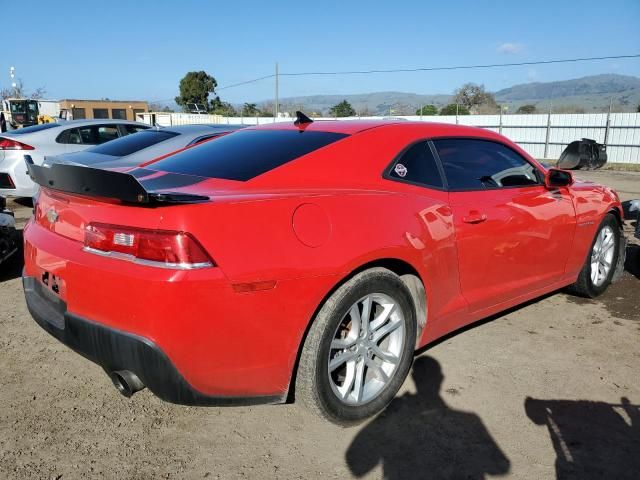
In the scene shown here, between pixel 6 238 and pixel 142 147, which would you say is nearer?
pixel 6 238

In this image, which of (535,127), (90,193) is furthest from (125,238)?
(535,127)

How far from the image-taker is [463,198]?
10.1 ft

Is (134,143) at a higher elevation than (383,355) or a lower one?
higher

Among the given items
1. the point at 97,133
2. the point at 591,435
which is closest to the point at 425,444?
the point at 591,435

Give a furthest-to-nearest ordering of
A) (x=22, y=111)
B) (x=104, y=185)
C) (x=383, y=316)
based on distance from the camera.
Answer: (x=22, y=111) < (x=383, y=316) < (x=104, y=185)

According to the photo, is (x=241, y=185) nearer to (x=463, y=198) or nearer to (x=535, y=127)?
(x=463, y=198)

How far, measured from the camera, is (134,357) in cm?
208

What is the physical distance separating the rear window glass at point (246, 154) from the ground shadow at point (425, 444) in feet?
4.59

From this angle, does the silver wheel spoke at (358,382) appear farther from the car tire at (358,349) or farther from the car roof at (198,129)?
the car roof at (198,129)

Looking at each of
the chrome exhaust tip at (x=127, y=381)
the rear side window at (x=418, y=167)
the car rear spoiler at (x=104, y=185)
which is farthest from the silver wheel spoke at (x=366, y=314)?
the chrome exhaust tip at (x=127, y=381)

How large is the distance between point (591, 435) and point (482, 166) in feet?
5.50

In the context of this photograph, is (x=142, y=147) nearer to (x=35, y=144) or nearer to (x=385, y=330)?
(x=35, y=144)

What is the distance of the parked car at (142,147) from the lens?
6.01 m

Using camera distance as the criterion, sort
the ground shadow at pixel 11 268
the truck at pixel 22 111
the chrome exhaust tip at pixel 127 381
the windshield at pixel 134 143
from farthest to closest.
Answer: the truck at pixel 22 111 → the windshield at pixel 134 143 → the ground shadow at pixel 11 268 → the chrome exhaust tip at pixel 127 381
